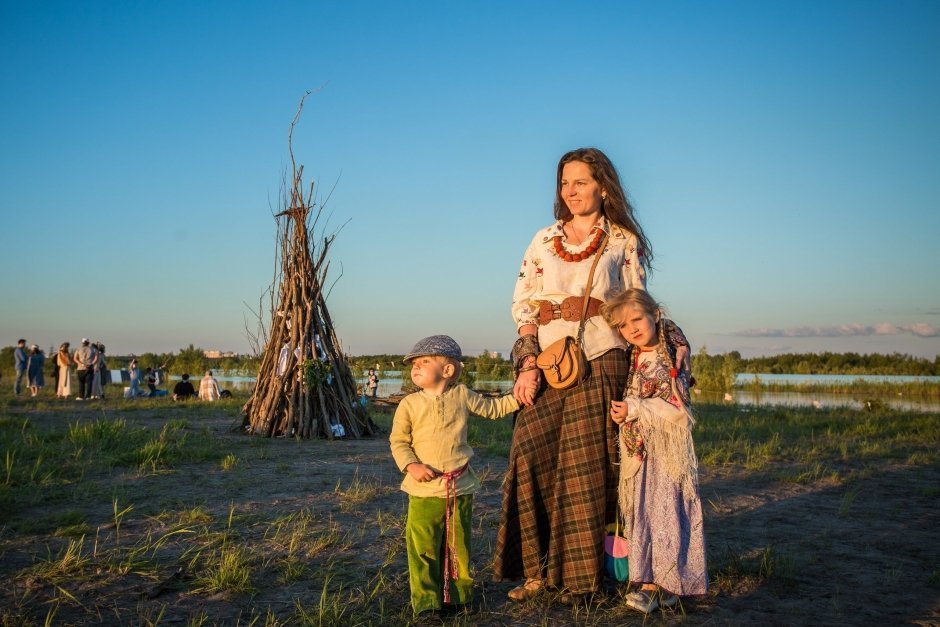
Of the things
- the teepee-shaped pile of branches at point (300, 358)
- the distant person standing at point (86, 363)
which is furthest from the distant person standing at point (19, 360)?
the teepee-shaped pile of branches at point (300, 358)

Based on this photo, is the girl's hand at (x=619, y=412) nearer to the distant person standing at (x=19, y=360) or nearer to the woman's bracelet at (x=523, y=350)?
the woman's bracelet at (x=523, y=350)

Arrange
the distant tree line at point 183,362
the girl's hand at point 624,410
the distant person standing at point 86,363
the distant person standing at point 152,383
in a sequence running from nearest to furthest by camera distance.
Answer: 1. the girl's hand at point 624,410
2. the distant person standing at point 86,363
3. the distant person standing at point 152,383
4. the distant tree line at point 183,362

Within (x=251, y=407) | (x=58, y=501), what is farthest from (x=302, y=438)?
(x=58, y=501)

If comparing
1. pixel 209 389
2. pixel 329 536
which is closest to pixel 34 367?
pixel 209 389

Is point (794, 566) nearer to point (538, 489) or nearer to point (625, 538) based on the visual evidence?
point (625, 538)

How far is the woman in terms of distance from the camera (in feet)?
9.07

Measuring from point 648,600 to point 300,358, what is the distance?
602 cm

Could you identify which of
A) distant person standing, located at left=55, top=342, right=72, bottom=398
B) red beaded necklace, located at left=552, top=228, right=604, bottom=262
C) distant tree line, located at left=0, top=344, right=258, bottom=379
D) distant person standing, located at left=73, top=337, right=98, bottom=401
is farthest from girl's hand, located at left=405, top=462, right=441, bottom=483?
distant tree line, located at left=0, top=344, right=258, bottom=379

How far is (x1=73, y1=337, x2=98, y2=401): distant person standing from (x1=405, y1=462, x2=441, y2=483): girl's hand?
13638 mm

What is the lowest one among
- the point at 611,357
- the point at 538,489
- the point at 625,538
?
the point at 625,538

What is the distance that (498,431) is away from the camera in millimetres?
8844

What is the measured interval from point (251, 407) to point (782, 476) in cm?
581

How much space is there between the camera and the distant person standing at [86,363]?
14055mm

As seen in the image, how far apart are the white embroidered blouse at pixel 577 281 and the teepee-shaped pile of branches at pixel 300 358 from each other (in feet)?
17.6
